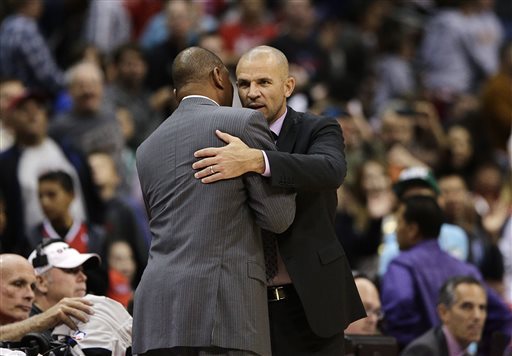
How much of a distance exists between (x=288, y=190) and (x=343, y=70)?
29.5ft

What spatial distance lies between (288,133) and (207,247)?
0.79 meters

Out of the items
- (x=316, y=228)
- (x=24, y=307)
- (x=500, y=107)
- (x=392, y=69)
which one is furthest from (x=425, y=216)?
(x=392, y=69)

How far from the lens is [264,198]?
18.1ft

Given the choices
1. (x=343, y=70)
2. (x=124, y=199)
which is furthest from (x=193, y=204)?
(x=343, y=70)

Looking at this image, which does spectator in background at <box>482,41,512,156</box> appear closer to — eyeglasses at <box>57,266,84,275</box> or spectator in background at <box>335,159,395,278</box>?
spectator in background at <box>335,159,395,278</box>

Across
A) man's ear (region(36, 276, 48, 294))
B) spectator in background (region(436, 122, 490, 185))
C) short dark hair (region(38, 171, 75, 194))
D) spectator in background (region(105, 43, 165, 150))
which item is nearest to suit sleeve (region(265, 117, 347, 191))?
man's ear (region(36, 276, 48, 294))

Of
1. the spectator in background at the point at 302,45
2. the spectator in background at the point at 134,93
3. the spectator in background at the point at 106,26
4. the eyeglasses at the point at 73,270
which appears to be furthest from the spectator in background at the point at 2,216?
the spectator in background at the point at 302,45

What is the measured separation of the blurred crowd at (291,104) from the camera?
33.0ft

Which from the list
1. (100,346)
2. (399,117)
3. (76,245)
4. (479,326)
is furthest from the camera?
(399,117)

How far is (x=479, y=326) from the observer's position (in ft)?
26.1

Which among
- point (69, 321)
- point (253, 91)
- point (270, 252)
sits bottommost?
point (69, 321)

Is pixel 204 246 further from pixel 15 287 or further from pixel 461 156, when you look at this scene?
pixel 461 156

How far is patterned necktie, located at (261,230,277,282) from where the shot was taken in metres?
5.83

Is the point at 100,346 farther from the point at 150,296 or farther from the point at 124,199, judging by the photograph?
the point at 124,199
